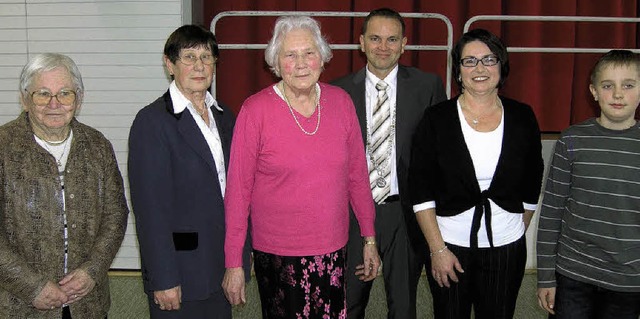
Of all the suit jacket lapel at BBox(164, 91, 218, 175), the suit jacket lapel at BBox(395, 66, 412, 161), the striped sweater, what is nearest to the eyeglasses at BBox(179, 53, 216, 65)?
the suit jacket lapel at BBox(164, 91, 218, 175)

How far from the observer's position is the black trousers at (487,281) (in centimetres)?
185

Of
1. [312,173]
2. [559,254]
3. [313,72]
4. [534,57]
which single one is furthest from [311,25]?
[534,57]

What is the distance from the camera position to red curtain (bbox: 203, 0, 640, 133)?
458 cm

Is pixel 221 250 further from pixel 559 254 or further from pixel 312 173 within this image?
pixel 559 254

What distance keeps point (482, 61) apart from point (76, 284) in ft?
4.41

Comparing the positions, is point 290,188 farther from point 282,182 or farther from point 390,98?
point 390,98

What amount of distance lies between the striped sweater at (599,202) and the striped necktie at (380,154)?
2.07ft

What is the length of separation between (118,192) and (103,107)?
1908mm

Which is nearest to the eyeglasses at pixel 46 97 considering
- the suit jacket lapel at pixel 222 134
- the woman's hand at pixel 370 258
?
the suit jacket lapel at pixel 222 134

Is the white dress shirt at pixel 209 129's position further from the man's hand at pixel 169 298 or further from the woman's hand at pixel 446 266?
the woman's hand at pixel 446 266

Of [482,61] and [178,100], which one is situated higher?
[482,61]

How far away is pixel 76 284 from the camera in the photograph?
1.66 meters

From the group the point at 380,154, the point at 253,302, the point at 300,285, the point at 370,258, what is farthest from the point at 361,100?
the point at 253,302

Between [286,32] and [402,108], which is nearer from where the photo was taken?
[286,32]
